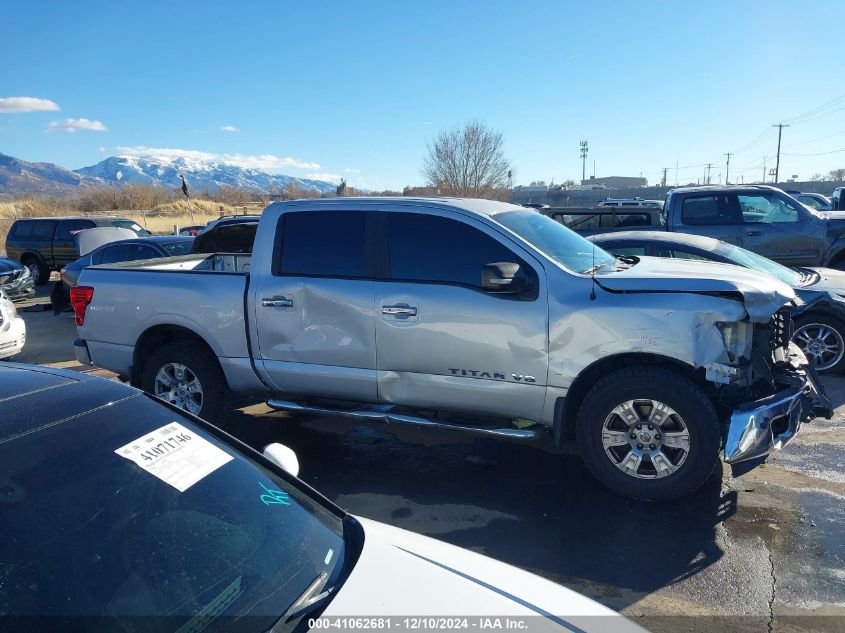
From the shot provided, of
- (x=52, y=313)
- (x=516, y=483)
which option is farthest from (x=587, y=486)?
(x=52, y=313)

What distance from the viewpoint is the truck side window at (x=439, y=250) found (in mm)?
4480

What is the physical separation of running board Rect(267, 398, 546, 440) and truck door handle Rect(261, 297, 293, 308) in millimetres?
824

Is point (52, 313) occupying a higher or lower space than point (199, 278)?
lower

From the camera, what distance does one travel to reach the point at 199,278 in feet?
17.5

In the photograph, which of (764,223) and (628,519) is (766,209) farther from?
(628,519)

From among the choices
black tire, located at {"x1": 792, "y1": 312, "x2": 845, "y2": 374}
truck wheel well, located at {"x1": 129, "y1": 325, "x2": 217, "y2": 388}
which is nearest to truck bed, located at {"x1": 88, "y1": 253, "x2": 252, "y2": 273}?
truck wheel well, located at {"x1": 129, "y1": 325, "x2": 217, "y2": 388}

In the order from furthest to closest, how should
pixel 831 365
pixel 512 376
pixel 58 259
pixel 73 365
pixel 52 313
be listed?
pixel 58 259 < pixel 52 313 < pixel 73 365 < pixel 831 365 < pixel 512 376

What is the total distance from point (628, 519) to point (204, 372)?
3.64 m

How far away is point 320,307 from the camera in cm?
488

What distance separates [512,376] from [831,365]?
4.44 meters

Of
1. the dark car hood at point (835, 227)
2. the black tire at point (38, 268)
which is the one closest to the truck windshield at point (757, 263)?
the dark car hood at point (835, 227)

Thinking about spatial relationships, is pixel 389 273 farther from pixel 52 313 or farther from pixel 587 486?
pixel 52 313

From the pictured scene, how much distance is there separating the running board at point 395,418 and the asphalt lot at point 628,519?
45cm

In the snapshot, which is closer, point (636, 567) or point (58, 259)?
point (636, 567)
